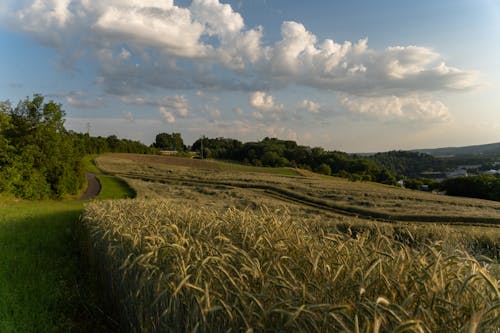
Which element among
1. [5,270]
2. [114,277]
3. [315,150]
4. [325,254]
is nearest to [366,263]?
[325,254]

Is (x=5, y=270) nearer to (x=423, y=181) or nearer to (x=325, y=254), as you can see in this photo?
(x=325, y=254)

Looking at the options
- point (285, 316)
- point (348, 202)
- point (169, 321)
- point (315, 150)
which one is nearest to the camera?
point (285, 316)

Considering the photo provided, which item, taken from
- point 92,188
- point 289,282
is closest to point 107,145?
point 92,188

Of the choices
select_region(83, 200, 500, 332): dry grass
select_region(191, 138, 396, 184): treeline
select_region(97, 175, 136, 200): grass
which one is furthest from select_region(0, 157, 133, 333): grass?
select_region(191, 138, 396, 184): treeline

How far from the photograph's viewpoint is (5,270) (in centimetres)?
636

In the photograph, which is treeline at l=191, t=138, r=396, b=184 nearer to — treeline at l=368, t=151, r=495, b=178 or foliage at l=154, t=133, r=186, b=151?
foliage at l=154, t=133, r=186, b=151

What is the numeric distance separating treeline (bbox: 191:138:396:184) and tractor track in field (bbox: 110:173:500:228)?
5333cm

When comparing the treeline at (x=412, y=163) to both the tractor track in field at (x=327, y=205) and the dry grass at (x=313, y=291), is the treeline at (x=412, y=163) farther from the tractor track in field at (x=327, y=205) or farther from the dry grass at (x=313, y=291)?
the dry grass at (x=313, y=291)

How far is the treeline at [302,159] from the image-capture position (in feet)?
320

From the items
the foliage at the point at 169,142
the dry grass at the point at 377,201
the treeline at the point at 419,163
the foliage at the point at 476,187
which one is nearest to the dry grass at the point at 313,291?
the dry grass at the point at 377,201

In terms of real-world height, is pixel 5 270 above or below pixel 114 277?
below

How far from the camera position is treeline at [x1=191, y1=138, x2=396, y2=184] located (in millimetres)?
97688

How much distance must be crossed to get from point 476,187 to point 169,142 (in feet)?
401

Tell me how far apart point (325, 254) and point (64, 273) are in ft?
19.4
